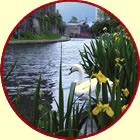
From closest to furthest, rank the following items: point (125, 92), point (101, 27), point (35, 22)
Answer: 1. point (125, 92)
2. point (35, 22)
3. point (101, 27)

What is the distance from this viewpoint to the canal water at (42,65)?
57.1 inches

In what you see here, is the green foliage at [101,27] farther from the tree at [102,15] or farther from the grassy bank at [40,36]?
the grassy bank at [40,36]

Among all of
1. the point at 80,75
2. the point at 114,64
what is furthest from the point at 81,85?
the point at 114,64

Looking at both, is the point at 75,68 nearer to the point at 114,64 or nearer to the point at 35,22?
the point at 114,64

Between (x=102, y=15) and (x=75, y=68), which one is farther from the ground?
(x=102, y=15)

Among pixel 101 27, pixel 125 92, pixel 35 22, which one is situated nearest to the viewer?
pixel 125 92

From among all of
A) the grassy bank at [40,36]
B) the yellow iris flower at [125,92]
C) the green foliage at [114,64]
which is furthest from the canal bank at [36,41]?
the yellow iris flower at [125,92]

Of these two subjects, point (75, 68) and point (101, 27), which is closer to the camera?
point (75, 68)

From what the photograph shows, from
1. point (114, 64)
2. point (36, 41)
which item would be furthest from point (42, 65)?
point (114, 64)

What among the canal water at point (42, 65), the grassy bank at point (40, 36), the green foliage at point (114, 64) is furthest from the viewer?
the grassy bank at point (40, 36)

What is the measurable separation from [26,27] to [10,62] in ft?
0.72

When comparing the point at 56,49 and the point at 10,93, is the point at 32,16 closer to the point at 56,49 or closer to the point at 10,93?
the point at 56,49

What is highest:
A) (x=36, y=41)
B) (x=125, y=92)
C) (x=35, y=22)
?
(x=35, y=22)

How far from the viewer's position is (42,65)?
1515 millimetres
